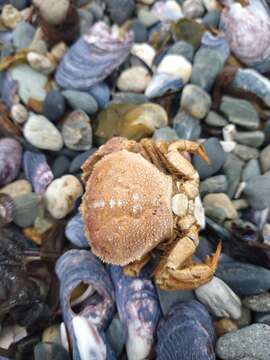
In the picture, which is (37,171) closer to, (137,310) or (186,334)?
(137,310)

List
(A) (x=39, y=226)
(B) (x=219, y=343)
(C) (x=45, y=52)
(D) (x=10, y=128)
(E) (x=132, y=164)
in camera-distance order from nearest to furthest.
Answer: (B) (x=219, y=343)
(E) (x=132, y=164)
(A) (x=39, y=226)
(D) (x=10, y=128)
(C) (x=45, y=52)

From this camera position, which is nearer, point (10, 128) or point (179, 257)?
point (179, 257)

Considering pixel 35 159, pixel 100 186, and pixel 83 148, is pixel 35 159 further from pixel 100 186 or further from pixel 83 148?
pixel 100 186

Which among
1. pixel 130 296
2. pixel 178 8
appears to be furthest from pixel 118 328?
pixel 178 8

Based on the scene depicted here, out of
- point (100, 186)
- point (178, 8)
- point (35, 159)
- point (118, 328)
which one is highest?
point (178, 8)

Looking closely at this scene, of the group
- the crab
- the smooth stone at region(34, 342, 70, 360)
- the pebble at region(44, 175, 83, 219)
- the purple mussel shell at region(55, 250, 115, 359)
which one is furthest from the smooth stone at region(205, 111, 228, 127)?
the smooth stone at region(34, 342, 70, 360)

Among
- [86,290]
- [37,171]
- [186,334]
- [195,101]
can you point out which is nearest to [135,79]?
[195,101]
